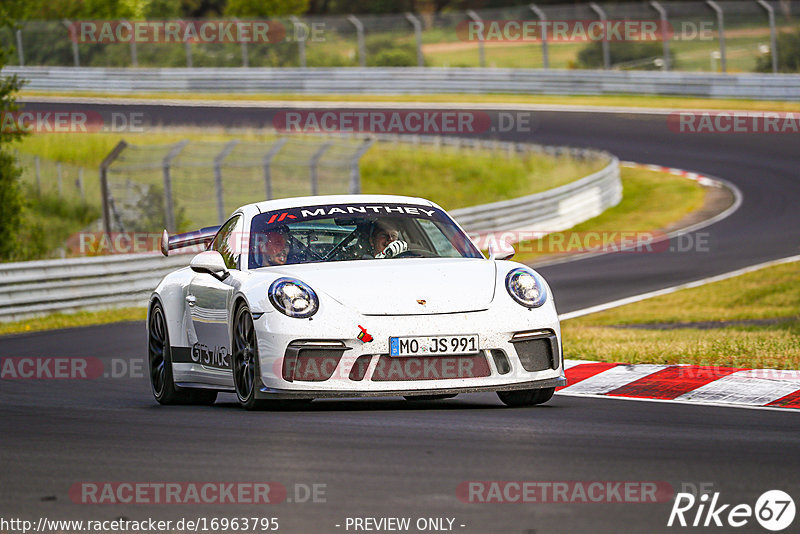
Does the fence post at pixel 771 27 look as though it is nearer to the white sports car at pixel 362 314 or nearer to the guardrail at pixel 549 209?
the guardrail at pixel 549 209

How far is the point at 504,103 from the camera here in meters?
41.0

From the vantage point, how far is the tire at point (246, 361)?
25.3ft

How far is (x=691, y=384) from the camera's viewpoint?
869 centimetres

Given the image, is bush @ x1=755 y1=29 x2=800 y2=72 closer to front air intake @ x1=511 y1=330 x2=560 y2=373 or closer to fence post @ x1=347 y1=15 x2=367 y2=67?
fence post @ x1=347 y1=15 x2=367 y2=67

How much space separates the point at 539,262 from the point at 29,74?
28.2m

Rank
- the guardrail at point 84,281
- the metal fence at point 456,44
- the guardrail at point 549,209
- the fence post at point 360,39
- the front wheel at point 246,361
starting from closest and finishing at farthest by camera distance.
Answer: the front wheel at point 246,361 < the guardrail at point 84,281 < the guardrail at point 549,209 < the metal fence at point 456,44 < the fence post at point 360,39

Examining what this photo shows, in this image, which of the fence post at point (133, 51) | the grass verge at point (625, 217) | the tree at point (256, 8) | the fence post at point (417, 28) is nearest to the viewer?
the grass verge at point (625, 217)

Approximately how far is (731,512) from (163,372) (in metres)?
5.15

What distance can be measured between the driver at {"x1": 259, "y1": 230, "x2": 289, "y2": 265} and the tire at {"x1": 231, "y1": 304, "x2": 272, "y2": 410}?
0.51 meters

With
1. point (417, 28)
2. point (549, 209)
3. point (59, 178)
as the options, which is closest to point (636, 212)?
point (549, 209)

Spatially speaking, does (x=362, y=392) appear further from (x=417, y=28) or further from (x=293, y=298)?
(x=417, y=28)

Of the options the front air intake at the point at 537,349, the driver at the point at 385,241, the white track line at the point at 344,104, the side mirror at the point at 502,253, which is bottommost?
the white track line at the point at 344,104

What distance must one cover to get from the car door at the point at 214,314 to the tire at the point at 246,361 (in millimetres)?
239

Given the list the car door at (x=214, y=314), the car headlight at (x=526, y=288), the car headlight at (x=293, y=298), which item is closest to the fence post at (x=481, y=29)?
the car door at (x=214, y=314)
